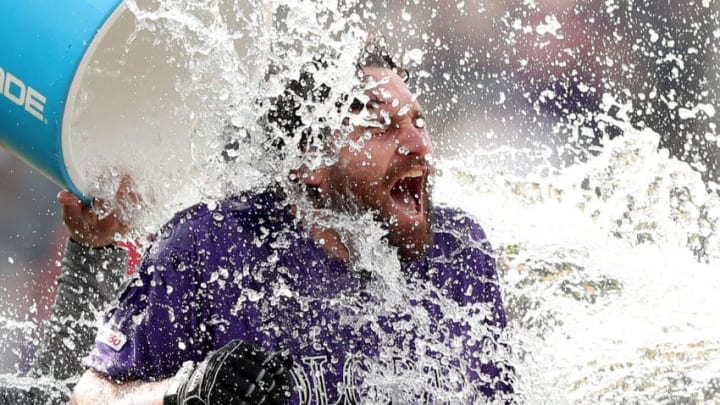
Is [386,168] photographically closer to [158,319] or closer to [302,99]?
[302,99]

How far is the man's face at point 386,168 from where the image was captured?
1941 mm

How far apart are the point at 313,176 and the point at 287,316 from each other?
0.30 meters

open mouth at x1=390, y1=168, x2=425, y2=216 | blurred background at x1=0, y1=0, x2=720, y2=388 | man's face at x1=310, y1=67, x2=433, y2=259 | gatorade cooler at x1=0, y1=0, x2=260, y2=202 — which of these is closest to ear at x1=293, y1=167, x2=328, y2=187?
man's face at x1=310, y1=67, x2=433, y2=259

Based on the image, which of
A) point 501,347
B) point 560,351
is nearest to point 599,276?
point 560,351

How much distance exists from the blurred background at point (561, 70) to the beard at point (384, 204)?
6.54 ft

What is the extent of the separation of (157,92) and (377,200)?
50 centimetres

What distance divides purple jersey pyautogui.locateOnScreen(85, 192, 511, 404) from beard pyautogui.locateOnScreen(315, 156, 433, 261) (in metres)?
0.06

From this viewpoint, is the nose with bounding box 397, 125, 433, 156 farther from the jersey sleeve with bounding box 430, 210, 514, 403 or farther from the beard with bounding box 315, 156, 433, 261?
the jersey sleeve with bounding box 430, 210, 514, 403

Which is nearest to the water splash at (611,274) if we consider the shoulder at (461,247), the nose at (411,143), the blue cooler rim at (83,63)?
the shoulder at (461,247)

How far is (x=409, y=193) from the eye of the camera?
201 centimetres

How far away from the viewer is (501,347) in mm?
2033

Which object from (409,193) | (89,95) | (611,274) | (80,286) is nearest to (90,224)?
(80,286)

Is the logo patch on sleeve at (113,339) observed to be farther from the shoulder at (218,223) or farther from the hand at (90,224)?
the hand at (90,224)

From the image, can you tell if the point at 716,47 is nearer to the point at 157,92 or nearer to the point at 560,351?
the point at 560,351
